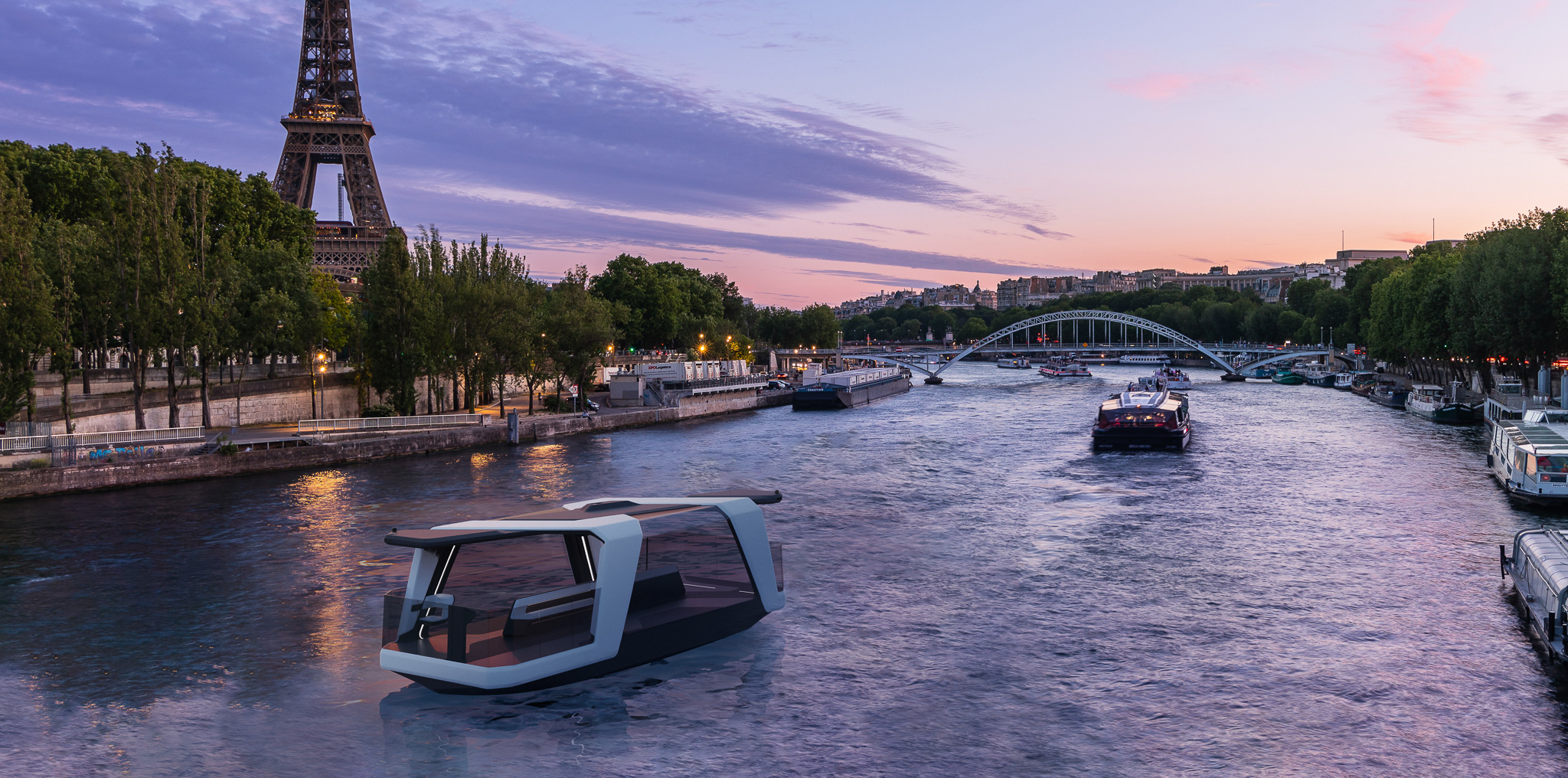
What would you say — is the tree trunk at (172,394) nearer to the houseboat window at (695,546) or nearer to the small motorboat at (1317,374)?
the houseboat window at (695,546)

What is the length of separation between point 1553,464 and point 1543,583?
12236mm

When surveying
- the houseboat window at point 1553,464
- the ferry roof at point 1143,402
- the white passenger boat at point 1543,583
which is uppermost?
the ferry roof at point 1143,402

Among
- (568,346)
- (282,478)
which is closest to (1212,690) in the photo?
(282,478)

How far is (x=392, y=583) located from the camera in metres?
17.5

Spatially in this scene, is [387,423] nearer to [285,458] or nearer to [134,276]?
[285,458]

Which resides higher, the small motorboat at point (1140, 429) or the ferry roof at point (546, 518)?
the ferry roof at point (546, 518)

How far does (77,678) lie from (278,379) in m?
30.7

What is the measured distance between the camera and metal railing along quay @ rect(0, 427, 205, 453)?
87.8 feet

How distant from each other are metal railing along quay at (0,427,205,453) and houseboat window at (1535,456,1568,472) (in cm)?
3389

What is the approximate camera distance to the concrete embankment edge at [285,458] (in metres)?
26.2

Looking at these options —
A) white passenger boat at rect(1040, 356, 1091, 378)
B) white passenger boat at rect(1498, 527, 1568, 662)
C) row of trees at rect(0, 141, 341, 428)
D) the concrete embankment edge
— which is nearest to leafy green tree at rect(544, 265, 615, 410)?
the concrete embankment edge

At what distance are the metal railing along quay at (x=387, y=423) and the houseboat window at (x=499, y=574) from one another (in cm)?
2595

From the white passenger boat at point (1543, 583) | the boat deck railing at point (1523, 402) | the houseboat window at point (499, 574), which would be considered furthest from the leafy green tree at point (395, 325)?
the boat deck railing at point (1523, 402)

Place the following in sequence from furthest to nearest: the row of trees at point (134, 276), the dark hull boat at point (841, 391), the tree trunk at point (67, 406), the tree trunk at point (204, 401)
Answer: the dark hull boat at point (841, 391), the tree trunk at point (204, 401), the tree trunk at point (67, 406), the row of trees at point (134, 276)
